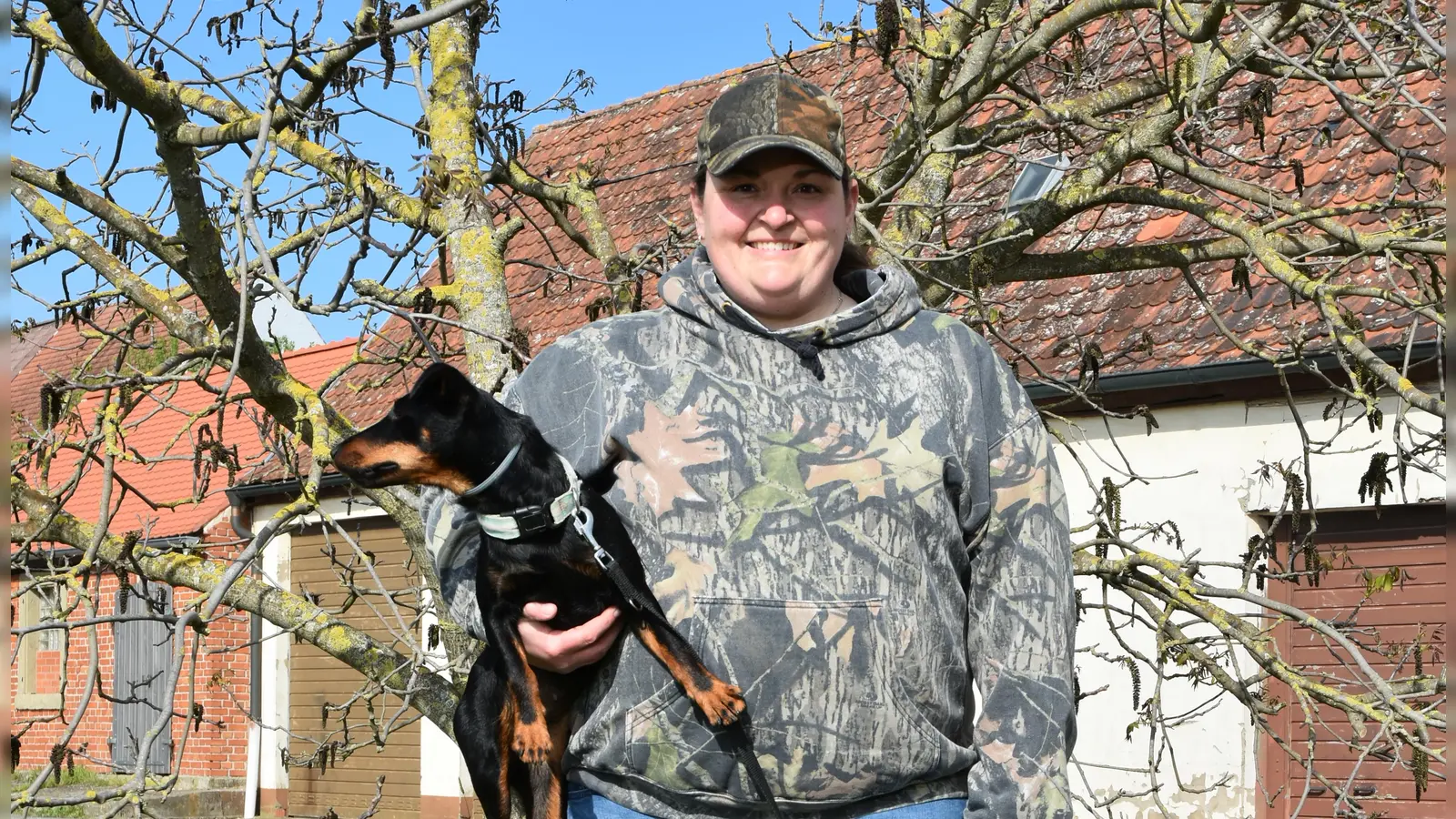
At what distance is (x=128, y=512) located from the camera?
1791 centimetres

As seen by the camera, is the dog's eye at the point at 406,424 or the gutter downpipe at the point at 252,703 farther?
the gutter downpipe at the point at 252,703

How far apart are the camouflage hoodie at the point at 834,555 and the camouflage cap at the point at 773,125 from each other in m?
0.22

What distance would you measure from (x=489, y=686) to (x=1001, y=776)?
104 cm

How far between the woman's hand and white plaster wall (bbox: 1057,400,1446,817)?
616 cm

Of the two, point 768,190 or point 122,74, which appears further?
point 122,74

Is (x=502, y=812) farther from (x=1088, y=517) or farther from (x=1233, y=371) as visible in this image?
(x=1088, y=517)

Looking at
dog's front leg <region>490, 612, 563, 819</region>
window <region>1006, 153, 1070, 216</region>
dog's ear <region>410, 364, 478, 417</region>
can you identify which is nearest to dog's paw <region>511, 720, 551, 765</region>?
dog's front leg <region>490, 612, 563, 819</region>

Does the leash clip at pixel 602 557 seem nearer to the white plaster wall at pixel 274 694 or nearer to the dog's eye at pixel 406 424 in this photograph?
the dog's eye at pixel 406 424

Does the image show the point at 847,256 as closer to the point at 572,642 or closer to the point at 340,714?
the point at 572,642

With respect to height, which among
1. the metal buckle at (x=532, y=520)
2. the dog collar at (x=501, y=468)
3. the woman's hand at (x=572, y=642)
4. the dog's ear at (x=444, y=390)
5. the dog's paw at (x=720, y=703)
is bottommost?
the dog's paw at (x=720, y=703)

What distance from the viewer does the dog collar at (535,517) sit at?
8.80 feet

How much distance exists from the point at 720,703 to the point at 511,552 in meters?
0.63

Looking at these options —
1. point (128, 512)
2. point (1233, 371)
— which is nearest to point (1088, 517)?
point (1233, 371)

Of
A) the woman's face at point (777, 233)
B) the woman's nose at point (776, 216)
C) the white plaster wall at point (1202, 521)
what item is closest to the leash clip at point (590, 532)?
the woman's face at point (777, 233)
